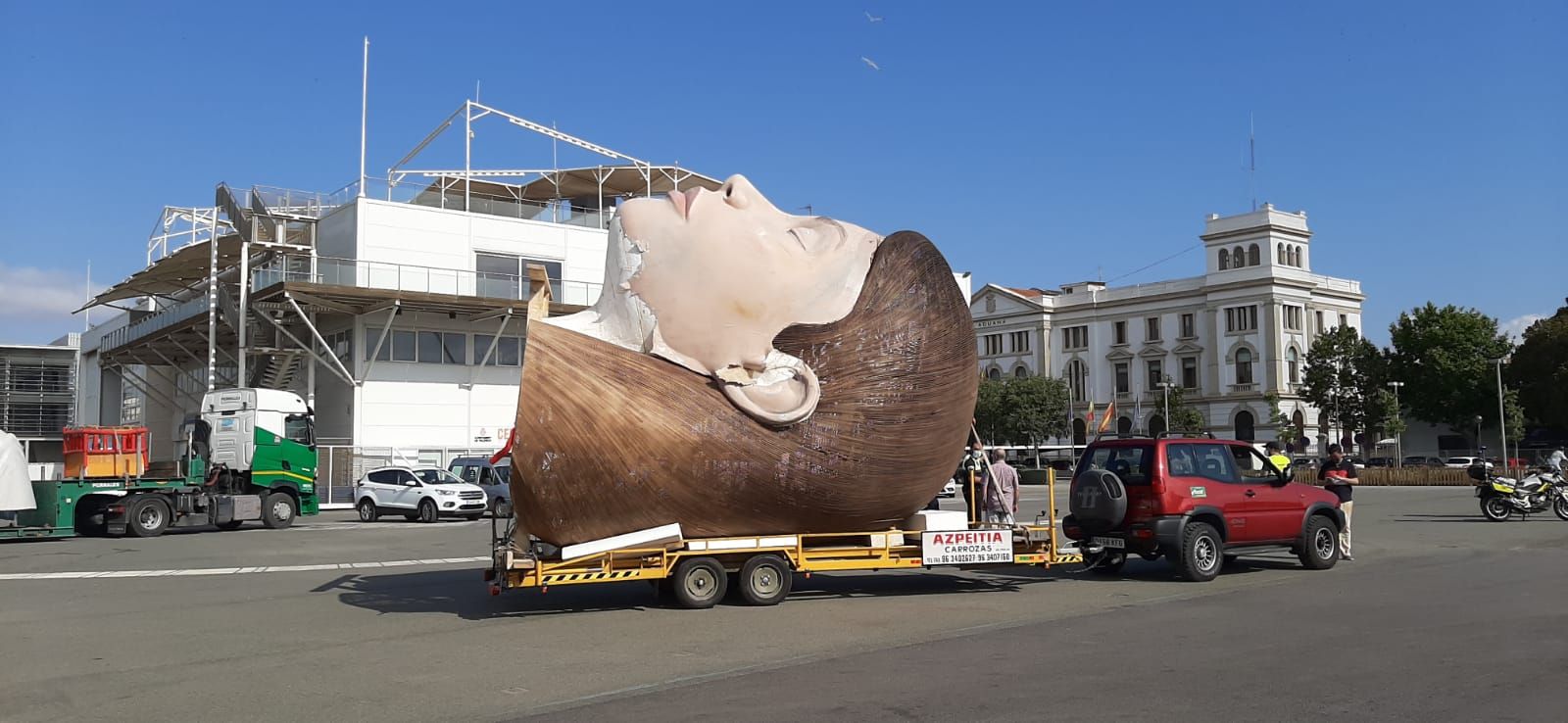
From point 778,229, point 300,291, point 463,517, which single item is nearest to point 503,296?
point 300,291

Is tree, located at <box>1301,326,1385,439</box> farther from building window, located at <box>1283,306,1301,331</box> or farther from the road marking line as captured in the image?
the road marking line

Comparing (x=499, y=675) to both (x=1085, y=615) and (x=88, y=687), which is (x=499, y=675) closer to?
(x=88, y=687)

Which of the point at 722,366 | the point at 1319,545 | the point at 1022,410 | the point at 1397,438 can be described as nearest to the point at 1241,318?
the point at 1022,410

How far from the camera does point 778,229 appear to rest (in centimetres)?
1145

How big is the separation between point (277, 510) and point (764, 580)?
723 inches

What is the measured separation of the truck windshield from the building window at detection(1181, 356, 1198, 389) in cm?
6922

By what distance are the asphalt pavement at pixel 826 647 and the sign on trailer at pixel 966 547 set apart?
43 centimetres

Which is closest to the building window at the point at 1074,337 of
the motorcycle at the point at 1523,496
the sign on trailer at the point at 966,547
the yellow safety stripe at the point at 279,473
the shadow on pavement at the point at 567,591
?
the motorcycle at the point at 1523,496

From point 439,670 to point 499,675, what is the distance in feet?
1.83

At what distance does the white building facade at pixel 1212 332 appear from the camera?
82.6 m

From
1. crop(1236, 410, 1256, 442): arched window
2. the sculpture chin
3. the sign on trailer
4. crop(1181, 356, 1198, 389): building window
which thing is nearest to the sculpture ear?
the sculpture chin

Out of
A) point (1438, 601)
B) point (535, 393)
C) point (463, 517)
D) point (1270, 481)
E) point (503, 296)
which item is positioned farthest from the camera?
point (503, 296)

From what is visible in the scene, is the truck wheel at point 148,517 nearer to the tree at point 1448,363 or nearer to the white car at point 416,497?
the white car at point 416,497

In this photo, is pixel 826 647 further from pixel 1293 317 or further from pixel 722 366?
pixel 1293 317
